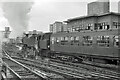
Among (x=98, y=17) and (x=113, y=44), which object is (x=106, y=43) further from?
(x=98, y=17)

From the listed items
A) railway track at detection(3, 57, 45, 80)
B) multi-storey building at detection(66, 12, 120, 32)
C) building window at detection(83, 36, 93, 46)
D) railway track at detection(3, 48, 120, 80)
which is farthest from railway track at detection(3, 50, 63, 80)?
multi-storey building at detection(66, 12, 120, 32)

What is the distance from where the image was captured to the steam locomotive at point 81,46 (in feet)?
34.9

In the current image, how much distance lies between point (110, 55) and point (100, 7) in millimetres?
21705

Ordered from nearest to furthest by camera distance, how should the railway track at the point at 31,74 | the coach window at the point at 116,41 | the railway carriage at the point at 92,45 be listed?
the railway track at the point at 31,74, the coach window at the point at 116,41, the railway carriage at the point at 92,45

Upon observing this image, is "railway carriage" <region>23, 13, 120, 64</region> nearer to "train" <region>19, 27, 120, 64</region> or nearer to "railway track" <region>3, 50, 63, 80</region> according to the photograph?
"train" <region>19, 27, 120, 64</region>

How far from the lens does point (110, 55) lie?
10.7 metres

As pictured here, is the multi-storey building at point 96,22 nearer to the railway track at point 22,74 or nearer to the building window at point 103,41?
the building window at point 103,41

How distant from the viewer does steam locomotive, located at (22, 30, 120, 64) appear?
419 inches

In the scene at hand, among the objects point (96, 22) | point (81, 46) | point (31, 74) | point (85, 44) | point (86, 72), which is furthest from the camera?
point (96, 22)

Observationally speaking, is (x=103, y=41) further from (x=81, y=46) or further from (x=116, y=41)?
(x=81, y=46)

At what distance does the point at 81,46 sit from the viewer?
1320 cm

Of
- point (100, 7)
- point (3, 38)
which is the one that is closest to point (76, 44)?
point (100, 7)

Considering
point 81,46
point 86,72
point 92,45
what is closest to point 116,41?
point 92,45

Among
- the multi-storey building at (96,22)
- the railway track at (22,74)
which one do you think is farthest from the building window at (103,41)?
the multi-storey building at (96,22)
